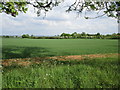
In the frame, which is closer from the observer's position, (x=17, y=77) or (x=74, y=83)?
(x=74, y=83)

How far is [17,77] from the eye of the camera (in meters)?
3.94

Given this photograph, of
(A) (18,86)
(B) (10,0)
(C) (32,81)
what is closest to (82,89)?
(C) (32,81)

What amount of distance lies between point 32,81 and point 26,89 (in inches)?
17.1

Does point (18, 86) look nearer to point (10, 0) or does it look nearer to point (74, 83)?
point (74, 83)

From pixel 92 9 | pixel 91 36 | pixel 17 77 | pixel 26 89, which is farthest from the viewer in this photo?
pixel 91 36

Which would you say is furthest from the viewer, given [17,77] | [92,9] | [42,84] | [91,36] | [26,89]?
[91,36]

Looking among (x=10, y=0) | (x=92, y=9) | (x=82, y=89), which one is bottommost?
(x=82, y=89)

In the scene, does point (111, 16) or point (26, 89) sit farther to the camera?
point (111, 16)

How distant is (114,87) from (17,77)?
331cm

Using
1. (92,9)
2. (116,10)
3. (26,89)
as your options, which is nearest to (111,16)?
(116,10)

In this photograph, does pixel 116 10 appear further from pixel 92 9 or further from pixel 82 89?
pixel 82 89

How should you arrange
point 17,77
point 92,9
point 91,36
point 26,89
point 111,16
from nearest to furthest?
point 26,89 → point 17,77 → point 111,16 → point 92,9 → point 91,36

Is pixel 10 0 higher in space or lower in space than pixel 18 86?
higher

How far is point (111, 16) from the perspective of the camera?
23.1ft
